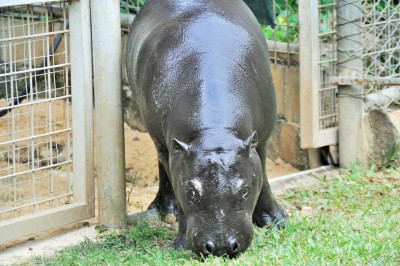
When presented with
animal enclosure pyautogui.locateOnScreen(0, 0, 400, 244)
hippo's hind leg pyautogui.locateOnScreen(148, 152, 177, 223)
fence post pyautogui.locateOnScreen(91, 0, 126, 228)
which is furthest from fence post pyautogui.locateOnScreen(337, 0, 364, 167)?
fence post pyautogui.locateOnScreen(91, 0, 126, 228)

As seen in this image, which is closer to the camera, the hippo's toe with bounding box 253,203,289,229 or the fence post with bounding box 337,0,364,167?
the hippo's toe with bounding box 253,203,289,229

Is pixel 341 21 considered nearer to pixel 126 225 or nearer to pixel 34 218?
pixel 126 225

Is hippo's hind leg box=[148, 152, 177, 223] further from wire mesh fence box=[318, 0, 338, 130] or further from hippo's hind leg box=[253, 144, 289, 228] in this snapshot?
wire mesh fence box=[318, 0, 338, 130]

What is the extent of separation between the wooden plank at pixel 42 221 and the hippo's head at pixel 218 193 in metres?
1.47

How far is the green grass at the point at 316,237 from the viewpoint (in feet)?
16.8

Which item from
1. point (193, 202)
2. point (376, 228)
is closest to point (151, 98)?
point (193, 202)

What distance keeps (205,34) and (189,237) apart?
4.87 ft

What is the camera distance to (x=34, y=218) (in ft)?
20.1

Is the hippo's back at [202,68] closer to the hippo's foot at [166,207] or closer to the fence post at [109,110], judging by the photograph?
the fence post at [109,110]

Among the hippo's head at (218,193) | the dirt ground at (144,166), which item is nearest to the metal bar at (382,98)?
the dirt ground at (144,166)

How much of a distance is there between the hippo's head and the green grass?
0.39 feet

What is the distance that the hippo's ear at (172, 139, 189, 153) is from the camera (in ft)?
16.9

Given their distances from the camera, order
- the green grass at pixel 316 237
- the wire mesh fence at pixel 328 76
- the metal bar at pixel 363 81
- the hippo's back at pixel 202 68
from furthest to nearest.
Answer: the wire mesh fence at pixel 328 76 → the metal bar at pixel 363 81 → the hippo's back at pixel 202 68 → the green grass at pixel 316 237

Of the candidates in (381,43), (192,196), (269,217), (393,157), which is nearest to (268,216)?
→ (269,217)
